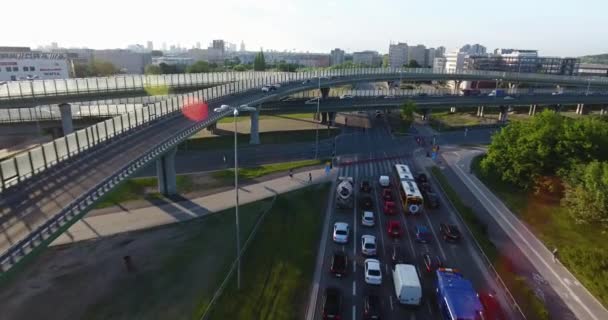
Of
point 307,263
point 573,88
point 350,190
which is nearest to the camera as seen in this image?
point 307,263

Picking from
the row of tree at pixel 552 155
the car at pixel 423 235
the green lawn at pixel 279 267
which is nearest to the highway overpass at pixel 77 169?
the green lawn at pixel 279 267

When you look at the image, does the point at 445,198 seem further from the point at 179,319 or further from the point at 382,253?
the point at 179,319

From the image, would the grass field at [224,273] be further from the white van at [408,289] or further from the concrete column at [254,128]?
the concrete column at [254,128]

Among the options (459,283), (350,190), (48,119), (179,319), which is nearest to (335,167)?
(350,190)

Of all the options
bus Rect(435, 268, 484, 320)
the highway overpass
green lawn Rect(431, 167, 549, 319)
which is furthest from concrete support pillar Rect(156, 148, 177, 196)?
green lawn Rect(431, 167, 549, 319)

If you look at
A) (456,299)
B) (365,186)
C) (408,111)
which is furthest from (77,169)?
(408,111)

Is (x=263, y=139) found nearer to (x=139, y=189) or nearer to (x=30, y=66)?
(x=139, y=189)
